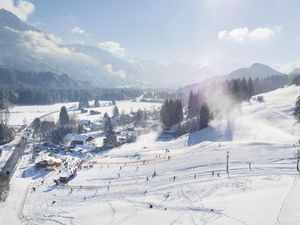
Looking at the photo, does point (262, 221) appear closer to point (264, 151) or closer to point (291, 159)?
point (291, 159)

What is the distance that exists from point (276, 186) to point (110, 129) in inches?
2755

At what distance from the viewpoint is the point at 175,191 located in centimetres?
4356

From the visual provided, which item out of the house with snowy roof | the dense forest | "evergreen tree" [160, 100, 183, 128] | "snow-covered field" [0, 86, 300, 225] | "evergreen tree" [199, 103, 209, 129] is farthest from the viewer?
"evergreen tree" [160, 100, 183, 128]

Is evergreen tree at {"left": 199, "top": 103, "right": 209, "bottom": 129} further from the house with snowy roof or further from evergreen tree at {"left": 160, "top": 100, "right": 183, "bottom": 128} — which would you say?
the house with snowy roof

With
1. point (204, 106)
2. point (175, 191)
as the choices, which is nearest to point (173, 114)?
point (204, 106)

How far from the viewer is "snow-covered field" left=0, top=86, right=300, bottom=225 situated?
35.0 meters

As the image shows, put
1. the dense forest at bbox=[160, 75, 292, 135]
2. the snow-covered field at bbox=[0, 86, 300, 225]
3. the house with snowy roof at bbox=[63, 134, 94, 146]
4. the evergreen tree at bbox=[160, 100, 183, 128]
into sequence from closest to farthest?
the snow-covered field at bbox=[0, 86, 300, 225]
the dense forest at bbox=[160, 75, 292, 135]
the house with snowy roof at bbox=[63, 134, 94, 146]
the evergreen tree at bbox=[160, 100, 183, 128]

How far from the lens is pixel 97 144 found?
112 metres

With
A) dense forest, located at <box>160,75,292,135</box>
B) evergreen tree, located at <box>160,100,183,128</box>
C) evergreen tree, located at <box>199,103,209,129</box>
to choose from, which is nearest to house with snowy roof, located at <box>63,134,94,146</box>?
dense forest, located at <box>160,75,292,135</box>

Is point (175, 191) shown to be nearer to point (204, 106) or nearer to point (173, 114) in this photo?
point (204, 106)

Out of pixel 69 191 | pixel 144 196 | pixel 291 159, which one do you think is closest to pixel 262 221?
pixel 144 196

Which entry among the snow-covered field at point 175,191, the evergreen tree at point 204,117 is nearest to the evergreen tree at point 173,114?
the evergreen tree at point 204,117

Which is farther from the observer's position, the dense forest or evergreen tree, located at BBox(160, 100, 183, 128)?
evergreen tree, located at BBox(160, 100, 183, 128)

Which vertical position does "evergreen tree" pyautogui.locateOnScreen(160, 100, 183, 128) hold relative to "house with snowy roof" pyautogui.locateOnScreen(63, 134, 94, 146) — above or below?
above
